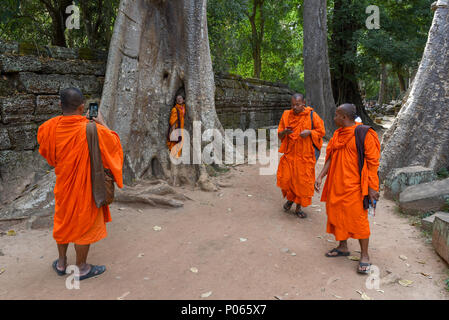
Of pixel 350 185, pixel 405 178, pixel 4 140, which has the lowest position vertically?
pixel 405 178

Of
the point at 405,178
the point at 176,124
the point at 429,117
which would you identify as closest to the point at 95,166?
the point at 176,124

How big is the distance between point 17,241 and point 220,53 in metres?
6.84

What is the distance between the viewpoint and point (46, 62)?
4.35 metres

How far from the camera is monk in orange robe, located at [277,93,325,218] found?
161 inches

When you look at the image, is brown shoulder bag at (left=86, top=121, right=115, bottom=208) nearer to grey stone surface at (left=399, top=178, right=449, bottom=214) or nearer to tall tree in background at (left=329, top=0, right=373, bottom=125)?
grey stone surface at (left=399, top=178, right=449, bottom=214)

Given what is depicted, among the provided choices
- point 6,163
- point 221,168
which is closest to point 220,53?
point 221,168

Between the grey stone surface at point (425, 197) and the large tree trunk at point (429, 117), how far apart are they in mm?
1053

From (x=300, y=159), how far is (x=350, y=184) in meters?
1.24

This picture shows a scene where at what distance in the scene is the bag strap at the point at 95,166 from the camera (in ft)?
8.23

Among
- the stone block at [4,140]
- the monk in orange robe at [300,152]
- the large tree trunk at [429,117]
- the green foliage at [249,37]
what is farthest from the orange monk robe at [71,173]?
the green foliage at [249,37]

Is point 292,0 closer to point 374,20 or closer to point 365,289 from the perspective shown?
point 374,20

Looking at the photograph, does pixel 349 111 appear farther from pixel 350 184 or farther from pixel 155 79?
pixel 155 79

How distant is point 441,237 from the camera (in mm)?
3111

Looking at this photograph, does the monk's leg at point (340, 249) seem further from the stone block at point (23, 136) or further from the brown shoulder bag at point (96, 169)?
the stone block at point (23, 136)
